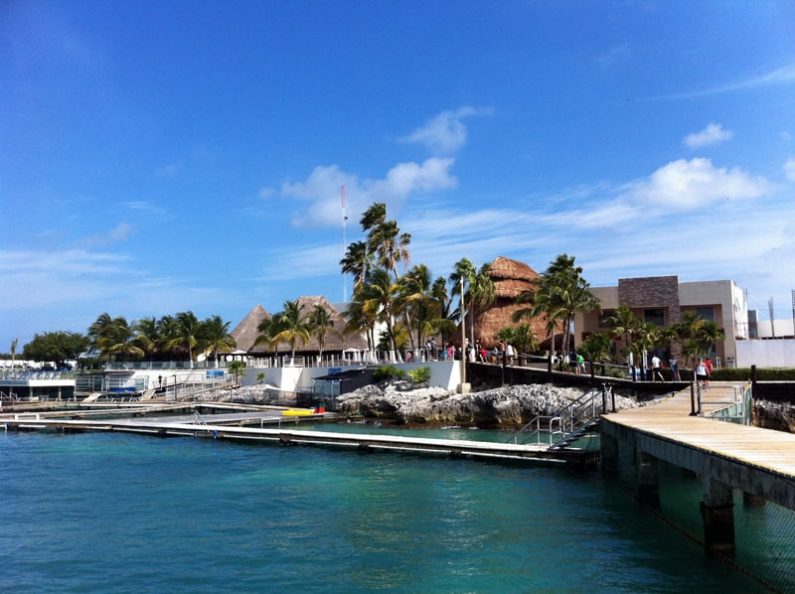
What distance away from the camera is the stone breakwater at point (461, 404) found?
34969 millimetres

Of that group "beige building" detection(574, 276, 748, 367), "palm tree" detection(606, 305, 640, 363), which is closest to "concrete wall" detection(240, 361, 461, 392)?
"palm tree" detection(606, 305, 640, 363)

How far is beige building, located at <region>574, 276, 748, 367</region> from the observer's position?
41.8m

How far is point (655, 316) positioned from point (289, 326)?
30.2 meters

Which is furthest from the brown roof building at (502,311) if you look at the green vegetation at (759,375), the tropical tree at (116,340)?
the tropical tree at (116,340)

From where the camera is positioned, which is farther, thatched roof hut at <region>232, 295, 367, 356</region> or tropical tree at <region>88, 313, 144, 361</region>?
tropical tree at <region>88, 313, 144, 361</region>

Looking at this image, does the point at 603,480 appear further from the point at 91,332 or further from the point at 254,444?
→ the point at 91,332

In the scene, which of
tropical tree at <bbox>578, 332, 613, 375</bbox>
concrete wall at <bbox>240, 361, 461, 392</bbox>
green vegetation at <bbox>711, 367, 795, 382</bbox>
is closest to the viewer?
green vegetation at <bbox>711, 367, 795, 382</bbox>

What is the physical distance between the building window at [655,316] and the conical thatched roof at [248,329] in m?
39.3

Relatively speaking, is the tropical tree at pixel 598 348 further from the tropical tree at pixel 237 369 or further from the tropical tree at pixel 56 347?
the tropical tree at pixel 56 347

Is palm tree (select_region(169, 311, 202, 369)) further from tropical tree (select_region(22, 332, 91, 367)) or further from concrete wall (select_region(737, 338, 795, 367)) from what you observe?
concrete wall (select_region(737, 338, 795, 367))

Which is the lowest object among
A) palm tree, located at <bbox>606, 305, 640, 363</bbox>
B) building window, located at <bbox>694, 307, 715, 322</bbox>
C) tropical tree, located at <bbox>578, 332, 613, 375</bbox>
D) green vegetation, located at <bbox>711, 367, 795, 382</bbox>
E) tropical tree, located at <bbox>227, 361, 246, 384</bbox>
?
green vegetation, located at <bbox>711, 367, 795, 382</bbox>

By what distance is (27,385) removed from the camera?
67.1 m

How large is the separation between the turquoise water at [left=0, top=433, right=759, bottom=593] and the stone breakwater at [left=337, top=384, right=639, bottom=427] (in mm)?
10838

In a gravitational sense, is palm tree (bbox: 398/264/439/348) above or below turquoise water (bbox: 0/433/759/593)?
above
